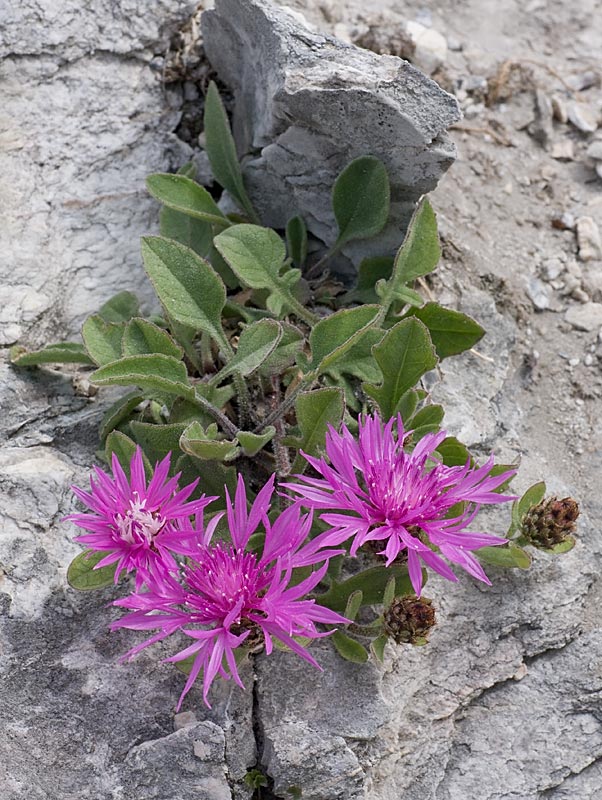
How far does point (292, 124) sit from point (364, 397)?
41.0 inches

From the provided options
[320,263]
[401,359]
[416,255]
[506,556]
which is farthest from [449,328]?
[506,556]

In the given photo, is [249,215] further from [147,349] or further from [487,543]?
[487,543]

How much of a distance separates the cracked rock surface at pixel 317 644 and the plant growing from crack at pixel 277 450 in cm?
18

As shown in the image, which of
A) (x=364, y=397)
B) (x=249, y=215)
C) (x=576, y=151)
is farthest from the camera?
(x=576, y=151)

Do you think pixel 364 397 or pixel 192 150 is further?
pixel 192 150

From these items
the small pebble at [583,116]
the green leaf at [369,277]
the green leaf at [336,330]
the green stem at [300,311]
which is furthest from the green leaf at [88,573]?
the small pebble at [583,116]

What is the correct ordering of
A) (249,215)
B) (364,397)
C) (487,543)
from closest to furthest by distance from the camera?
(487,543)
(364,397)
(249,215)

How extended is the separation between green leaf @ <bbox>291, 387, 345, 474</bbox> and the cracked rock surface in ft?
2.01

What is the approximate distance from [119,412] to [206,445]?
0.55m

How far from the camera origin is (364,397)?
10.7 ft

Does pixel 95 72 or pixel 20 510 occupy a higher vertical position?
pixel 95 72

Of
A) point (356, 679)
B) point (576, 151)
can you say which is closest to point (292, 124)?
point (576, 151)

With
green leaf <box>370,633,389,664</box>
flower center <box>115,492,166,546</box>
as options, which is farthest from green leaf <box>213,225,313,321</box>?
green leaf <box>370,633,389,664</box>

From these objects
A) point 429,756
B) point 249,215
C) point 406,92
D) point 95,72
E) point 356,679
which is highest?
point 406,92
